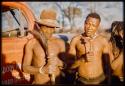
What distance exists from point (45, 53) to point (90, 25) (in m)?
0.58

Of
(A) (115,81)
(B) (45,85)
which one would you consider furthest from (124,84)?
(B) (45,85)

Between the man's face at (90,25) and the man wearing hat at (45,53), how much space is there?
1.03 ft

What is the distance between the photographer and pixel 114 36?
393 cm

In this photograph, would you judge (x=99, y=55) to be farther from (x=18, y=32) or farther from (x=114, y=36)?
(x=18, y=32)

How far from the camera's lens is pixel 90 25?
11.7ft

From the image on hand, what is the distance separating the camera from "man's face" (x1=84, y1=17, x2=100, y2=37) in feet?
11.7

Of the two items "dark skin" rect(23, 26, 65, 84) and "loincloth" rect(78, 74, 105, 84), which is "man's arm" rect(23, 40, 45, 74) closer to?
"dark skin" rect(23, 26, 65, 84)

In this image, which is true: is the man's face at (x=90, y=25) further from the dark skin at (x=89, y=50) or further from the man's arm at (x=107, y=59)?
the man's arm at (x=107, y=59)

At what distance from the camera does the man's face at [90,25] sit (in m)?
3.57

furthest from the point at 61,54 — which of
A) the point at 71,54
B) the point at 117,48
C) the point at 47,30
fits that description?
the point at 117,48

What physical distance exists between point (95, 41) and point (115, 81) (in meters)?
0.53

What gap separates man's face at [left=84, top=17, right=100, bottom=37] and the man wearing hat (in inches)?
12.4

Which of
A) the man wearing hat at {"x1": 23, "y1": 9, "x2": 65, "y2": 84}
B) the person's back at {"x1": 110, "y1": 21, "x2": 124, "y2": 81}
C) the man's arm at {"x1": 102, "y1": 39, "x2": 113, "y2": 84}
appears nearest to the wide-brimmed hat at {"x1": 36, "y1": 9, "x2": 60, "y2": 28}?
the man wearing hat at {"x1": 23, "y1": 9, "x2": 65, "y2": 84}

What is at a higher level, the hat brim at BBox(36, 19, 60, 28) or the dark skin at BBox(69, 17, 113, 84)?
the hat brim at BBox(36, 19, 60, 28)
